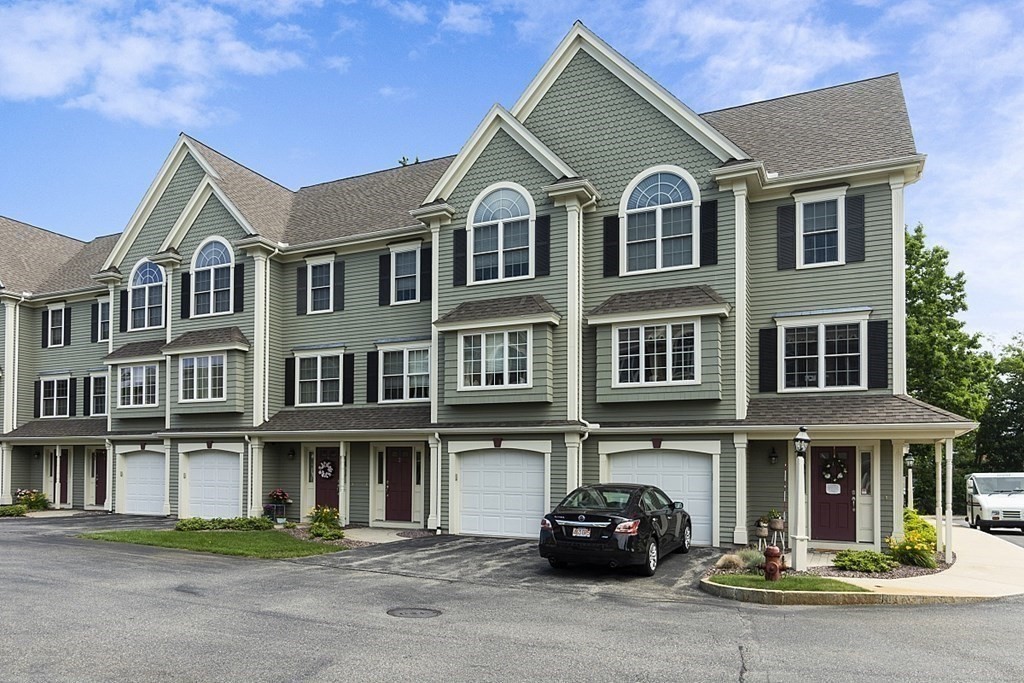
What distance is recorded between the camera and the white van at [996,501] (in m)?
23.0

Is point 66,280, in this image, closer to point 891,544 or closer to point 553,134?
point 553,134

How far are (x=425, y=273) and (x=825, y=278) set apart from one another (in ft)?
34.4

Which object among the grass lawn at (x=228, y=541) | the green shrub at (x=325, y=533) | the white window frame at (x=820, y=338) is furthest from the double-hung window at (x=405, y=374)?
the white window frame at (x=820, y=338)

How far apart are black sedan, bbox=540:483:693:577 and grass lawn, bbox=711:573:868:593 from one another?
140 cm

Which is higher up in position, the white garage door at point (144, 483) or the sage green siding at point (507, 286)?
the sage green siding at point (507, 286)

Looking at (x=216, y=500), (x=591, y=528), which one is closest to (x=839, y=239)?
(x=591, y=528)

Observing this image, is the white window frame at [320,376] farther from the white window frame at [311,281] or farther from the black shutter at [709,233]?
the black shutter at [709,233]

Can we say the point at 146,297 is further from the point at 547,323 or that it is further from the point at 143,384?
the point at 547,323

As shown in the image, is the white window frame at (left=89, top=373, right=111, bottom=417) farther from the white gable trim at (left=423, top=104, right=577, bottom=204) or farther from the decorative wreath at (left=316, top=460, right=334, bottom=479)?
the white gable trim at (left=423, top=104, right=577, bottom=204)

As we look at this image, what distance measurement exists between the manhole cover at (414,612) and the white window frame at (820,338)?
10.6 m

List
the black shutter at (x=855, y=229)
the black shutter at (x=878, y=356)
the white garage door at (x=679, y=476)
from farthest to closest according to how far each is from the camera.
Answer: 1. the white garage door at (x=679, y=476)
2. the black shutter at (x=855, y=229)
3. the black shutter at (x=878, y=356)

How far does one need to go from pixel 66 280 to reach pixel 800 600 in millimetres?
29163

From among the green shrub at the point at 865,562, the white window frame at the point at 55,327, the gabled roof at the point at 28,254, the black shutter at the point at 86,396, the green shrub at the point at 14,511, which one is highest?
the gabled roof at the point at 28,254

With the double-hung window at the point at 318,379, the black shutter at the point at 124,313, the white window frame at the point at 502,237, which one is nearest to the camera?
the white window frame at the point at 502,237
